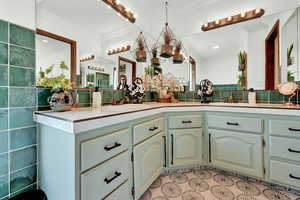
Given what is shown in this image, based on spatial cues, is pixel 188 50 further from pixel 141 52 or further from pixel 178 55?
pixel 141 52

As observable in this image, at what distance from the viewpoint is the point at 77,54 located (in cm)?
131

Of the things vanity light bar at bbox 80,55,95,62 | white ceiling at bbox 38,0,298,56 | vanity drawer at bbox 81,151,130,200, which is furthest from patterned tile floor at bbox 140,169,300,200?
white ceiling at bbox 38,0,298,56

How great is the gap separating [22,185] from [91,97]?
2.63 ft

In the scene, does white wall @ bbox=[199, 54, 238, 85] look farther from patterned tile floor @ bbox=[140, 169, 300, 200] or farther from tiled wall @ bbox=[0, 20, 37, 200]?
tiled wall @ bbox=[0, 20, 37, 200]

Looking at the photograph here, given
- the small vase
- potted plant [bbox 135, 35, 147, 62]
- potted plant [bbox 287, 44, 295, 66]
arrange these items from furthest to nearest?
potted plant [bbox 135, 35, 147, 62], potted plant [bbox 287, 44, 295, 66], the small vase

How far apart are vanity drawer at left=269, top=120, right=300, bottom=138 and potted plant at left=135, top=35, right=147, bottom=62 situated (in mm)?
1710

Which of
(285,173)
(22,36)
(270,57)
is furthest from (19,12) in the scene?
(270,57)

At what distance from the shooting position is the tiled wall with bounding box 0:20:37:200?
2.89 ft

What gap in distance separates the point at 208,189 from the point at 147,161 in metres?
0.68

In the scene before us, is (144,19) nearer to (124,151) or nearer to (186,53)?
(186,53)

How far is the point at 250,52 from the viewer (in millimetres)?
1940

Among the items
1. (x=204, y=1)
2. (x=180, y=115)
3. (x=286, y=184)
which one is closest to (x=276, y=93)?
(x=286, y=184)

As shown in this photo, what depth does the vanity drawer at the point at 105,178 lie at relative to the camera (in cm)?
77

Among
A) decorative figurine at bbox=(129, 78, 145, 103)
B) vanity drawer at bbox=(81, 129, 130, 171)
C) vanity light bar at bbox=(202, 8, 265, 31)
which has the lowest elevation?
vanity drawer at bbox=(81, 129, 130, 171)
